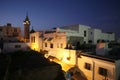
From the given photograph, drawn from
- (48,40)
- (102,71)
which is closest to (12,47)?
(48,40)

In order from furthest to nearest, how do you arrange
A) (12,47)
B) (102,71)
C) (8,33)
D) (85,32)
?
(8,33) < (85,32) < (12,47) < (102,71)

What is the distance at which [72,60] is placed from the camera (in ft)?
67.8

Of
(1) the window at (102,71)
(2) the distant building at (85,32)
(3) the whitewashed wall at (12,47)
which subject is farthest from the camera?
(2) the distant building at (85,32)

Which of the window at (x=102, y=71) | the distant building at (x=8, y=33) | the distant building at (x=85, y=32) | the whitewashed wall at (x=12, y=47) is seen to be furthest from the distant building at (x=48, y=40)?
the window at (x=102, y=71)

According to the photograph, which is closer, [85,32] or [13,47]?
[13,47]

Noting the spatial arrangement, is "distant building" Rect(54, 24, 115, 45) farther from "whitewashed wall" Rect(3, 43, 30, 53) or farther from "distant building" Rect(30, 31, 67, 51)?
"whitewashed wall" Rect(3, 43, 30, 53)

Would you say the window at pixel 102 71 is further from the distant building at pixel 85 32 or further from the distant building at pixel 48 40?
the distant building at pixel 85 32

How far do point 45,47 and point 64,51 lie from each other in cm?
810

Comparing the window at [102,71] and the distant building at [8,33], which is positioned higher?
the distant building at [8,33]

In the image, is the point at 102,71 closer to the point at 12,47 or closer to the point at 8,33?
the point at 12,47

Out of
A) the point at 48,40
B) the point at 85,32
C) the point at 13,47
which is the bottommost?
the point at 13,47

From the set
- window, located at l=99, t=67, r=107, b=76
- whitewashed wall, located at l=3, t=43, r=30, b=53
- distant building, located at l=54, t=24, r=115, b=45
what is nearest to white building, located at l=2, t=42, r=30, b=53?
whitewashed wall, located at l=3, t=43, r=30, b=53

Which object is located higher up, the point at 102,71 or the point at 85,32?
the point at 85,32

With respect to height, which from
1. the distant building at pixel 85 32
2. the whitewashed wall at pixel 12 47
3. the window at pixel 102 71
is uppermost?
the distant building at pixel 85 32
